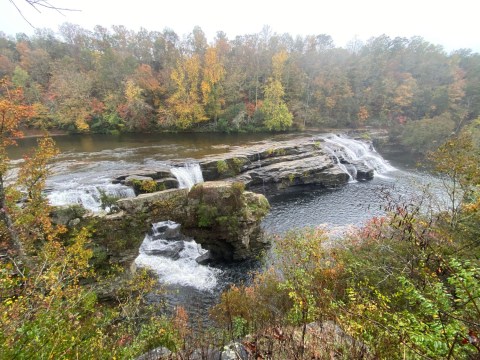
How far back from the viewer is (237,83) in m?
38.8

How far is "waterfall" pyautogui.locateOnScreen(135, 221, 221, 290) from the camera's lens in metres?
12.8

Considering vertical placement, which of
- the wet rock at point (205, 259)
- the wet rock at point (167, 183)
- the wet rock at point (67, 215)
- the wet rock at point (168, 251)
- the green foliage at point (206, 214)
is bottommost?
the wet rock at point (205, 259)

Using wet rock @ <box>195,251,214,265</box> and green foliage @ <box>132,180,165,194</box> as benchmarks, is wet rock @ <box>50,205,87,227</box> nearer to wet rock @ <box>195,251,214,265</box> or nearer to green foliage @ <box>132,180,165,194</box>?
green foliage @ <box>132,180,165,194</box>

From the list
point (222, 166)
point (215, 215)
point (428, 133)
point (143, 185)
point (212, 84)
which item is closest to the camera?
point (215, 215)

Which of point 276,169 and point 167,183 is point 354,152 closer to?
point 276,169

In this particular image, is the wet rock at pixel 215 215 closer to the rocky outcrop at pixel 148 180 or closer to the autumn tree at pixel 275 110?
the rocky outcrop at pixel 148 180

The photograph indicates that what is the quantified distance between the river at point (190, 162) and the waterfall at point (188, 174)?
114cm

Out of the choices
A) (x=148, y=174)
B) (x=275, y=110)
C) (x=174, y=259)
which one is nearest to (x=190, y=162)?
(x=148, y=174)

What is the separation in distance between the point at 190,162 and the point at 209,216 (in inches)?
373

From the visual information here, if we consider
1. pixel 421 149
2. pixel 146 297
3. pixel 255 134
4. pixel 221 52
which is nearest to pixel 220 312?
pixel 146 297

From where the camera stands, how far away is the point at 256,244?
1469 cm

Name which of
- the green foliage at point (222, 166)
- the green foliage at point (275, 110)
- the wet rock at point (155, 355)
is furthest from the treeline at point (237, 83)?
the wet rock at point (155, 355)

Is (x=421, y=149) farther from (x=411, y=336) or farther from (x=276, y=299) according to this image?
(x=411, y=336)

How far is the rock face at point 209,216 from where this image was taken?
12508 millimetres
